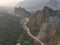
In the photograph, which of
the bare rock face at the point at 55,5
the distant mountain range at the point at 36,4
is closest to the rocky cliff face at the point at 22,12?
the distant mountain range at the point at 36,4

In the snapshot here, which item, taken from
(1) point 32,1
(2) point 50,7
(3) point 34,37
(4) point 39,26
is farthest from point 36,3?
(3) point 34,37

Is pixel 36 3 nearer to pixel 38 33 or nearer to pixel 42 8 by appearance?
pixel 42 8

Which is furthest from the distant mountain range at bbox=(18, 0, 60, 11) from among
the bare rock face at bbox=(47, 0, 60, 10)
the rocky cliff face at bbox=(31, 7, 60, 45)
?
the rocky cliff face at bbox=(31, 7, 60, 45)

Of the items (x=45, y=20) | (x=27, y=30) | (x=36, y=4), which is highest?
(x=36, y=4)

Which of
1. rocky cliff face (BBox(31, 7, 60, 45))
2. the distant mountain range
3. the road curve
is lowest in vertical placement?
the road curve

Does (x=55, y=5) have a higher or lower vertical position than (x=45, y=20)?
higher

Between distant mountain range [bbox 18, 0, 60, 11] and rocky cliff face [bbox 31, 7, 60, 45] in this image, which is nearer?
rocky cliff face [bbox 31, 7, 60, 45]

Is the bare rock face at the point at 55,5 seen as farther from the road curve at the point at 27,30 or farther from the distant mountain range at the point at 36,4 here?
the road curve at the point at 27,30

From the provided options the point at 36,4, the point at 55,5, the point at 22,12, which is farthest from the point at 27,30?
the point at 55,5

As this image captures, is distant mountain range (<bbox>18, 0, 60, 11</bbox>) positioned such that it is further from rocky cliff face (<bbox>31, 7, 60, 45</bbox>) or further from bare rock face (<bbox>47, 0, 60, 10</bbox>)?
rocky cliff face (<bbox>31, 7, 60, 45</bbox>)

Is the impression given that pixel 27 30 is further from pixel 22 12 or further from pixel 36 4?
pixel 36 4

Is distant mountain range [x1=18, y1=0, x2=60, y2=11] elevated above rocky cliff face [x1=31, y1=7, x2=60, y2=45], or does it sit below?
above
